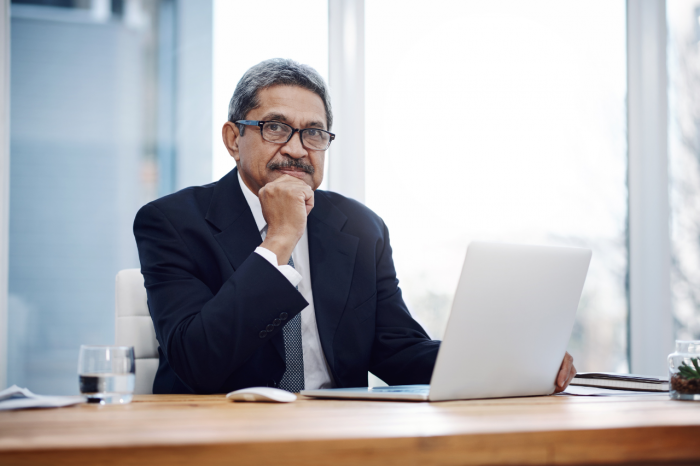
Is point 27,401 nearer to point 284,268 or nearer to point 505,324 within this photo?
point 284,268

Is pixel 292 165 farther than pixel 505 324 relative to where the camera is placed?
Yes

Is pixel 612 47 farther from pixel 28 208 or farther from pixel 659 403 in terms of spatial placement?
pixel 28 208

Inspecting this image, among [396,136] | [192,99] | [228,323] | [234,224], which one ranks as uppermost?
[192,99]

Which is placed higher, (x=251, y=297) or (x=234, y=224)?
(x=234, y=224)

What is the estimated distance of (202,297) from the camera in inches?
56.1

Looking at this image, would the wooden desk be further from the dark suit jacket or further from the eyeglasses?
the eyeglasses

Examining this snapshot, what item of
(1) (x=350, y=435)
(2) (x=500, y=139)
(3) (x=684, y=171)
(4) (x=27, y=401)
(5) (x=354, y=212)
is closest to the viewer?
(1) (x=350, y=435)

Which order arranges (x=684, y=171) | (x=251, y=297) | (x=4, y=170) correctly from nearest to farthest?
(x=251, y=297) < (x=4, y=170) < (x=684, y=171)

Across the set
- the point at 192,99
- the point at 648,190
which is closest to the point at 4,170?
the point at 192,99

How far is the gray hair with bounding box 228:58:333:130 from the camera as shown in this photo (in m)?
1.72

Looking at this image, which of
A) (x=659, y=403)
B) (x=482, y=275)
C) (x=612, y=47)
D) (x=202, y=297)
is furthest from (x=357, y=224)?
(x=612, y=47)

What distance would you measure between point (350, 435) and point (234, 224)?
100 cm

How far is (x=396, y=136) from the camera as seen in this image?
114 inches

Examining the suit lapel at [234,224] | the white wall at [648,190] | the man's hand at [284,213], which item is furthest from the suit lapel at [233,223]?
the white wall at [648,190]
